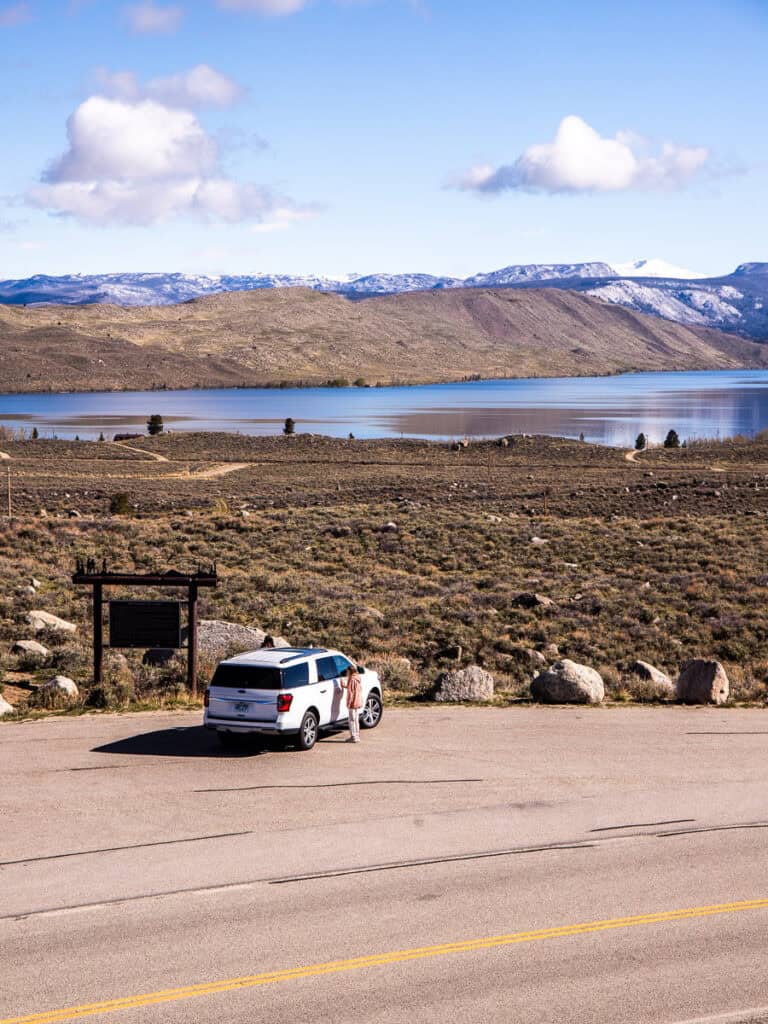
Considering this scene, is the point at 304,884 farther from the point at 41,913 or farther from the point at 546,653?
the point at 546,653

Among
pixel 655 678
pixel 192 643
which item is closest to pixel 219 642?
pixel 192 643

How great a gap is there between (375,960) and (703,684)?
1316cm

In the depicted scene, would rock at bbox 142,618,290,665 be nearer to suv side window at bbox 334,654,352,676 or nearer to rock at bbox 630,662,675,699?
suv side window at bbox 334,654,352,676

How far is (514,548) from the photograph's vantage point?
43.2 metres

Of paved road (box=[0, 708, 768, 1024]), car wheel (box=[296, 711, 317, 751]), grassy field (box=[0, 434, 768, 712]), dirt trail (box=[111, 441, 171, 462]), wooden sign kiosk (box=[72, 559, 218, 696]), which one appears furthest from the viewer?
dirt trail (box=[111, 441, 171, 462])

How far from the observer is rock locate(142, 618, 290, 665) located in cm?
2472

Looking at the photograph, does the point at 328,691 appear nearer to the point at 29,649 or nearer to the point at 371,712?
the point at 371,712

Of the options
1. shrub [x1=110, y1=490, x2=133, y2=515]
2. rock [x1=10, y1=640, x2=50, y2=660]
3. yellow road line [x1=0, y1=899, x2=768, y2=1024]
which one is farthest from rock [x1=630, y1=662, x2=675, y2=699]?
shrub [x1=110, y1=490, x2=133, y2=515]

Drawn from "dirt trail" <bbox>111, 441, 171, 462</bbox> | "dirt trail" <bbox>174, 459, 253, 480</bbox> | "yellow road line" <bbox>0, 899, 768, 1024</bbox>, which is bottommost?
"yellow road line" <bbox>0, 899, 768, 1024</bbox>

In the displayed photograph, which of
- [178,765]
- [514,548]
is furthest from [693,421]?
[178,765]

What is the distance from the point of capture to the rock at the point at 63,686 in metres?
21.2

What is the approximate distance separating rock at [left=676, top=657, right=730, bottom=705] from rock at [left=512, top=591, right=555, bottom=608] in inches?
359

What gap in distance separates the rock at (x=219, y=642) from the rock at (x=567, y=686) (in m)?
5.75

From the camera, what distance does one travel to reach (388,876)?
12.4 m
